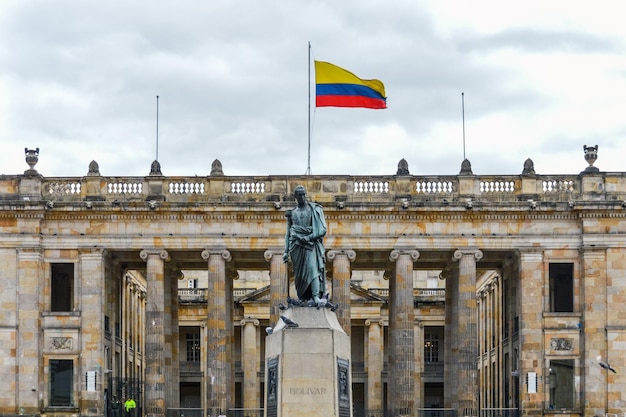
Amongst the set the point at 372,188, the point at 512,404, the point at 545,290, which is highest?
the point at 372,188

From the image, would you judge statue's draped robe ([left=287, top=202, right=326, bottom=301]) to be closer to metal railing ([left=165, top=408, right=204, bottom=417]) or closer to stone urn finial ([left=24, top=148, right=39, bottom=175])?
metal railing ([left=165, top=408, right=204, bottom=417])

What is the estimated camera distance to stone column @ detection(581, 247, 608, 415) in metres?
70.5

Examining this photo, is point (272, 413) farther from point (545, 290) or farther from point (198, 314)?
point (198, 314)

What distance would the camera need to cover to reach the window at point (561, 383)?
71.2m

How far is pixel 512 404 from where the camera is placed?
2972 inches

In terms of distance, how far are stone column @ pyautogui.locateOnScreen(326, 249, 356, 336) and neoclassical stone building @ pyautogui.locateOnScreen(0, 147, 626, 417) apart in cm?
8

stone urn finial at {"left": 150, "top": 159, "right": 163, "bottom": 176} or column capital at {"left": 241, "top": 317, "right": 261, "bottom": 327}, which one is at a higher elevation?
stone urn finial at {"left": 150, "top": 159, "right": 163, "bottom": 176}

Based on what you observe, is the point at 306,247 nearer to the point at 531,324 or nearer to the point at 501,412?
the point at 531,324

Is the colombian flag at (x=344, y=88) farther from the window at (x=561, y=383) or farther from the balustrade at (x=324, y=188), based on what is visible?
the window at (x=561, y=383)

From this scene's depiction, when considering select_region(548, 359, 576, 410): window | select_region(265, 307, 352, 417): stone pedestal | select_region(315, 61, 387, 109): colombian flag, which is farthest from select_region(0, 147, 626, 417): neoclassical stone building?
select_region(265, 307, 352, 417): stone pedestal

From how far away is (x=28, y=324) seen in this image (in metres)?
71.6

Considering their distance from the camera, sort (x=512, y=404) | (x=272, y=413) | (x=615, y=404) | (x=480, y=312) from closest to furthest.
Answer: (x=272, y=413) < (x=615, y=404) < (x=512, y=404) < (x=480, y=312)

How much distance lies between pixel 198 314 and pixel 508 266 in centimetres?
2654

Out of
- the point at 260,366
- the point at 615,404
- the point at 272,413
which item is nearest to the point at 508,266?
the point at 615,404
